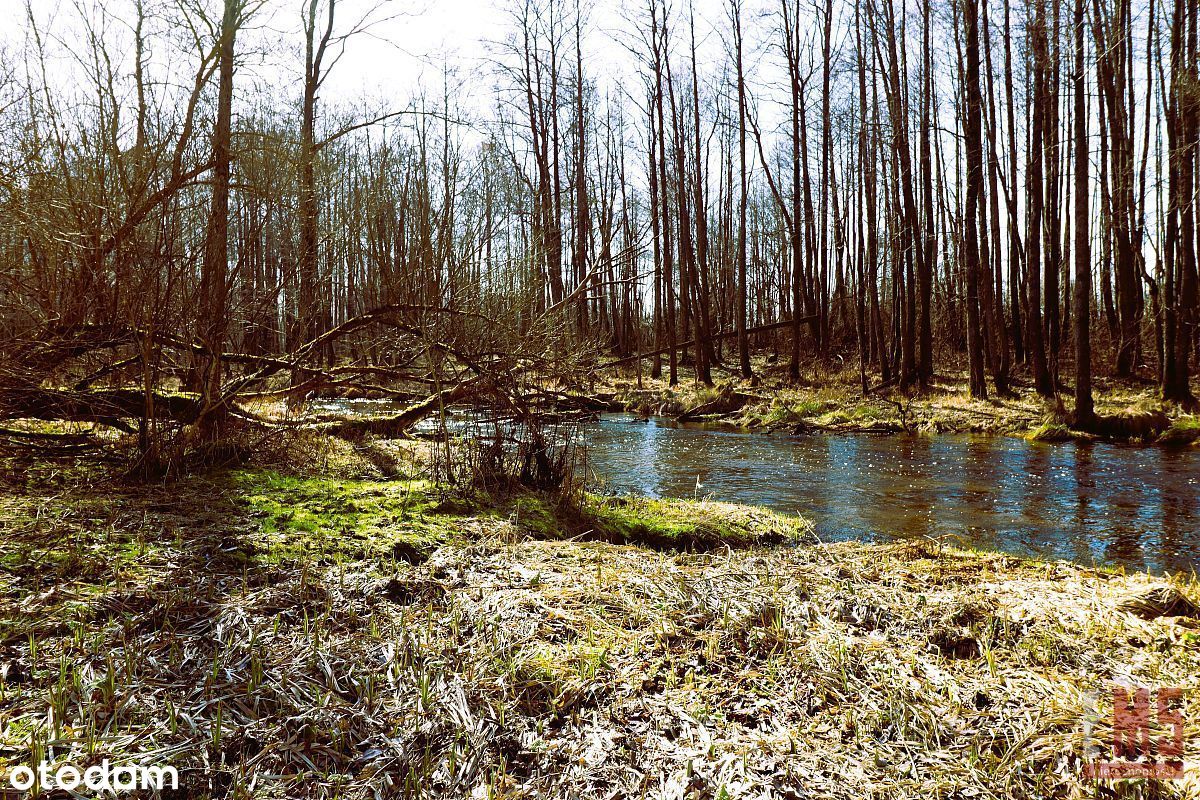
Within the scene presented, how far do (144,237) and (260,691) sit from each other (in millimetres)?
4678

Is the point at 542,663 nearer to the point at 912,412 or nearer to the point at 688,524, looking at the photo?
the point at 688,524

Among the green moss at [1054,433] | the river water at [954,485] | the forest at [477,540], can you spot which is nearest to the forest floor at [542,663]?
the forest at [477,540]

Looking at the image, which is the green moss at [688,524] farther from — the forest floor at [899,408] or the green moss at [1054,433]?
the green moss at [1054,433]

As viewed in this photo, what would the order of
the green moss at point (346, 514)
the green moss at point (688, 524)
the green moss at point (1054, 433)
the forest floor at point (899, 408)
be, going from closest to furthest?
the green moss at point (346, 514), the green moss at point (688, 524), the green moss at point (1054, 433), the forest floor at point (899, 408)

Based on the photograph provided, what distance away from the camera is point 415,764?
6.11ft

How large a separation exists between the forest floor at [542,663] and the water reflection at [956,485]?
6.11ft

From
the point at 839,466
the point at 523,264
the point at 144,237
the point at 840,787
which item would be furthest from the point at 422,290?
the point at 839,466

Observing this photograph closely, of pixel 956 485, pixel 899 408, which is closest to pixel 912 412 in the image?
pixel 899 408

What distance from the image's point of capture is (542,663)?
238 cm

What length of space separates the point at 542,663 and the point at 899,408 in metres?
13.5

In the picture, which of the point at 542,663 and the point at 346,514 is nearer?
the point at 542,663

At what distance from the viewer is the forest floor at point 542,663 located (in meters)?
1.84

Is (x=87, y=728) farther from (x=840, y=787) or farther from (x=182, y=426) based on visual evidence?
(x=182, y=426)

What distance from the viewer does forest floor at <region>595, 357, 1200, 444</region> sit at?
11211 mm
